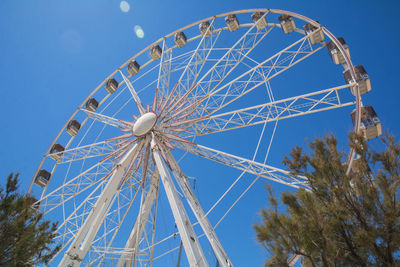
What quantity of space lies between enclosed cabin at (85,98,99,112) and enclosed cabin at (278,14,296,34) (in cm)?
1169

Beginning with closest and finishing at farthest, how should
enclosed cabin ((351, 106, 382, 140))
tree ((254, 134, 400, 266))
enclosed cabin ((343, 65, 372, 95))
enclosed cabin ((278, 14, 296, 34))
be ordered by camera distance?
tree ((254, 134, 400, 266)) < enclosed cabin ((351, 106, 382, 140)) < enclosed cabin ((343, 65, 372, 95)) < enclosed cabin ((278, 14, 296, 34))

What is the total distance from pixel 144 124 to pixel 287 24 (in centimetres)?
885

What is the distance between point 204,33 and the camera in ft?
50.6

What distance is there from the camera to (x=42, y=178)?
616 inches

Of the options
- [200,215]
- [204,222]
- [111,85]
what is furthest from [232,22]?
[204,222]

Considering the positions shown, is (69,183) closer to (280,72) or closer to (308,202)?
(280,72)

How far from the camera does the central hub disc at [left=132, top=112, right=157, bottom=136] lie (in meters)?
11.7

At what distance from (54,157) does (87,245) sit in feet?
29.8

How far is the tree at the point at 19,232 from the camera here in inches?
201

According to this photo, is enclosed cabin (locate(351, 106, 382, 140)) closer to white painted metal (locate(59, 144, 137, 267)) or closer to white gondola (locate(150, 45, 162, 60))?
white painted metal (locate(59, 144, 137, 267))

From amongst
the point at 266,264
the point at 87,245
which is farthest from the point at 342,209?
the point at 87,245

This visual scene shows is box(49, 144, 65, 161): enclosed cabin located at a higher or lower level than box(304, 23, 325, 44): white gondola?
lower

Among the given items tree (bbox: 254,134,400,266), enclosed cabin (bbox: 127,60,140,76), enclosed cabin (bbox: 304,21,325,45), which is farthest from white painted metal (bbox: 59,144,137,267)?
enclosed cabin (bbox: 304,21,325,45)

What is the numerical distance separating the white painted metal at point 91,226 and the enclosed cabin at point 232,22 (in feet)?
30.4
